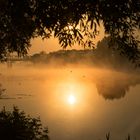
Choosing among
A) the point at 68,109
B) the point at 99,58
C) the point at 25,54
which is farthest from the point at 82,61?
the point at 25,54

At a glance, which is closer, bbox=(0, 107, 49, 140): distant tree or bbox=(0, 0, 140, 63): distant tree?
bbox=(0, 0, 140, 63): distant tree

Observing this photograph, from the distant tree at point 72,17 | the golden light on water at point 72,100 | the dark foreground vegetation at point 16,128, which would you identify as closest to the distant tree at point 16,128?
the dark foreground vegetation at point 16,128

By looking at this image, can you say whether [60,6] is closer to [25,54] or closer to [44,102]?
[25,54]

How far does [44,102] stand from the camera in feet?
186

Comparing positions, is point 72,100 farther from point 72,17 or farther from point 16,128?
point 72,17

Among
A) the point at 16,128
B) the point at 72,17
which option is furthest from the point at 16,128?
the point at 72,17

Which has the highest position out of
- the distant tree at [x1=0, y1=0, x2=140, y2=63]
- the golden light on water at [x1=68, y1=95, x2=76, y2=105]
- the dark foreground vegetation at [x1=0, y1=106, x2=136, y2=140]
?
the distant tree at [x1=0, y1=0, x2=140, y2=63]

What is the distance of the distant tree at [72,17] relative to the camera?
38.2ft

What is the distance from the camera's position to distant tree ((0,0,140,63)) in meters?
11.7

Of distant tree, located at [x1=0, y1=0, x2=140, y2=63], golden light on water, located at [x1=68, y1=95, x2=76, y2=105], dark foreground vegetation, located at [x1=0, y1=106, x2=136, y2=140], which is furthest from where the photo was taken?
golden light on water, located at [x1=68, y1=95, x2=76, y2=105]

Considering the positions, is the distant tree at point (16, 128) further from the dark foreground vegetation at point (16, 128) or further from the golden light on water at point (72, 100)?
the golden light on water at point (72, 100)

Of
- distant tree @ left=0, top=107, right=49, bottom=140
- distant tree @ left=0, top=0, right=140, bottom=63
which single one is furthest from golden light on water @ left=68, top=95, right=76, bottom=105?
distant tree @ left=0, top=0, right=140, bottom=63

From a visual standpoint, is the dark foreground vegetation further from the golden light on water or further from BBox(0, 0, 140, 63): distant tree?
the golden light on water

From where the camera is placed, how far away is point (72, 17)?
1191cm
